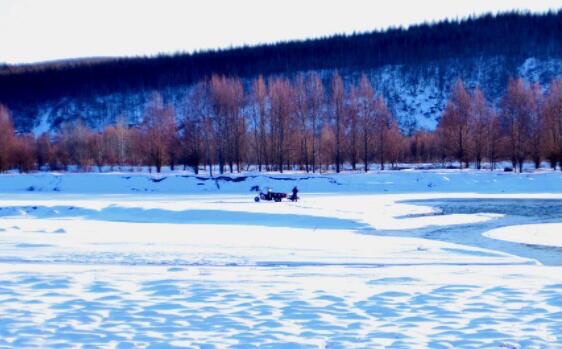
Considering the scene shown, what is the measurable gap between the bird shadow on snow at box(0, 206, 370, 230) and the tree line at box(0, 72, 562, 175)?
2692 cm

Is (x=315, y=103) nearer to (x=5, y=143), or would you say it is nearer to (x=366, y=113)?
(x=366, y=113)

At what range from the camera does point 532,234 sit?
19.4 meters

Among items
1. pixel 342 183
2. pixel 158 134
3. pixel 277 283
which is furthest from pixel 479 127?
pixel 277 283

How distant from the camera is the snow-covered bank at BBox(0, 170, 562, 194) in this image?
135 feet

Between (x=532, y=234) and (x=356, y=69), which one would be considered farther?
(x=356, y=69)

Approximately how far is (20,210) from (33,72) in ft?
471

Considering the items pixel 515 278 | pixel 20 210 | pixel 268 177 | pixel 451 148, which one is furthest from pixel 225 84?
pixel 515 278

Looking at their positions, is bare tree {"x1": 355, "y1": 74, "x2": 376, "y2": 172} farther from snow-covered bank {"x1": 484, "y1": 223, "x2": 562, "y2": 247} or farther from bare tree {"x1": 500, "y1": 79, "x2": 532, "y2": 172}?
snow-covered bank {"x1": 484, "y1": 223, "x2": 562, "y2": 247}

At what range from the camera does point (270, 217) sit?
2453 centimetres

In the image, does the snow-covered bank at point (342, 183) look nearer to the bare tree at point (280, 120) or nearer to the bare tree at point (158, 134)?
the bare tree at point (158, 134)

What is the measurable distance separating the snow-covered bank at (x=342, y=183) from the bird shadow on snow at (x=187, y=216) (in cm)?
1561

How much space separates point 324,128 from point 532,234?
1605 inches

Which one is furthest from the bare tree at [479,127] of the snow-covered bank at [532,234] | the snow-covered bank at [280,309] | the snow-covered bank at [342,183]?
the snow-covered bank at [280,309]

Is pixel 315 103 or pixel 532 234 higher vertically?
pixel 315 103
